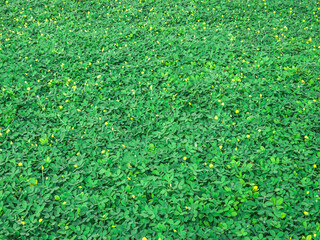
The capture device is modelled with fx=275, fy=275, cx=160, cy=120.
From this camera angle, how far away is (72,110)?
3.98m

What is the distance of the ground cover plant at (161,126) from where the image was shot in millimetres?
2713

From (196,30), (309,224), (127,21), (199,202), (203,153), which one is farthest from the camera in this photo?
(127,21)

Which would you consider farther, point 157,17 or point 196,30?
point 157,17

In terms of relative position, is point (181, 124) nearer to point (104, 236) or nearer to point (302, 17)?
point (104, 236)

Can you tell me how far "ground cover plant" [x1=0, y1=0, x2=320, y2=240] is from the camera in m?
2.71

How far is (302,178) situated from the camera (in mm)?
2996

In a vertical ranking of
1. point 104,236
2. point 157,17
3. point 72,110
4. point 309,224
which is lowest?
point 309,224

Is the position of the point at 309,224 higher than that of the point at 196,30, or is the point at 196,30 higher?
the point at 196,30

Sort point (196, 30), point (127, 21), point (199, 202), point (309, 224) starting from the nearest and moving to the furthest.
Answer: point (309, 224) < point (199, 202) < point (196, 30) < point (127, 21)

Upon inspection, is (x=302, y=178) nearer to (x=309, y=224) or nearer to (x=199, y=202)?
(x=309, y=224)

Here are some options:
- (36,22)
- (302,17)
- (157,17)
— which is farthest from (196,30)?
(36,22)

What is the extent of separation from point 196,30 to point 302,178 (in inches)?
149

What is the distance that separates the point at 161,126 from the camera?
12.2ft

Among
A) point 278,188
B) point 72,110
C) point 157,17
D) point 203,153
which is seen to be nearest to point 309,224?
A: point 278,188
